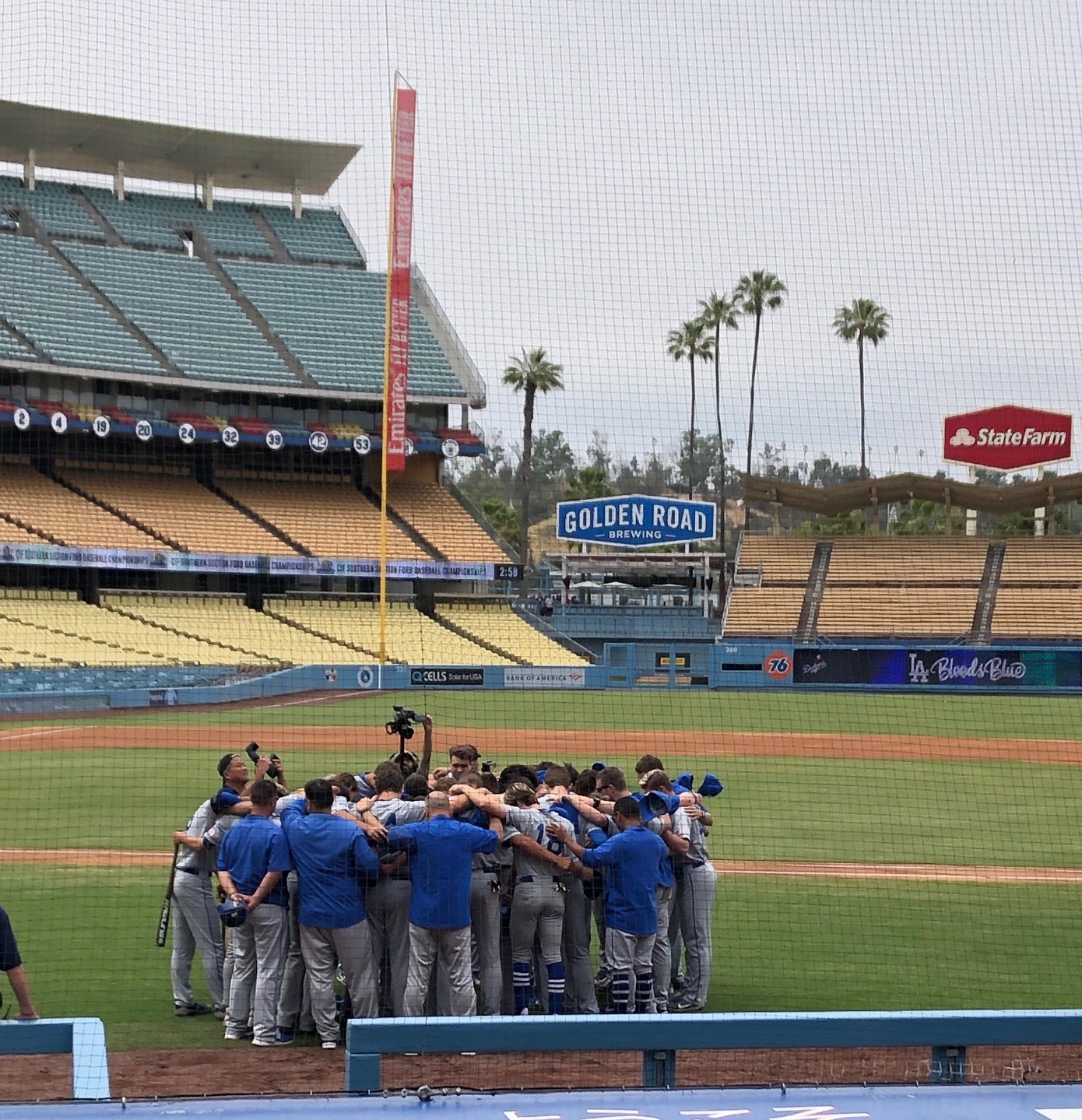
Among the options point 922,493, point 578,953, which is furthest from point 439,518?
point 578,953

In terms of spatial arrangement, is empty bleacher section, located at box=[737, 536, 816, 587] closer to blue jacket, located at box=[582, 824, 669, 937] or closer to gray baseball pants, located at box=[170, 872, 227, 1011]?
gray baseball pants, located at box=[170, 872, 227, 1011]

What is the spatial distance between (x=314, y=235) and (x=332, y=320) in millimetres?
6605

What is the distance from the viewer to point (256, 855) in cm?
828

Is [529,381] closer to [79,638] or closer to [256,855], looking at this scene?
[256,855]

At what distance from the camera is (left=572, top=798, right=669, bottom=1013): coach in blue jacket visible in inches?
323

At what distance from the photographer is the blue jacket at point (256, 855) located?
26.9 feet

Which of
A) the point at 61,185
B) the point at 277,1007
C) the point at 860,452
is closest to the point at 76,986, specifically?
the point at 277,1007

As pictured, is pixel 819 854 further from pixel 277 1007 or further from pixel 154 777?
pixel 154 777

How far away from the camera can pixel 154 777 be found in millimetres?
21250

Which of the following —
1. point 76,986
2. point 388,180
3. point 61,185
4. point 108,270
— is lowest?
point 76,986

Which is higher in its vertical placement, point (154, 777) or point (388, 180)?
point (388, 180)

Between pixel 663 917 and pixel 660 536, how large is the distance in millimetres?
30515

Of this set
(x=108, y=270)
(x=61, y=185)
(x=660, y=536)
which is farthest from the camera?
(x=61, y=185)

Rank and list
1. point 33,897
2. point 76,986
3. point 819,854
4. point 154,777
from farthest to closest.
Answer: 1. point 154,777
2. point 819,854
3. point 33,897
4. point 76,986
